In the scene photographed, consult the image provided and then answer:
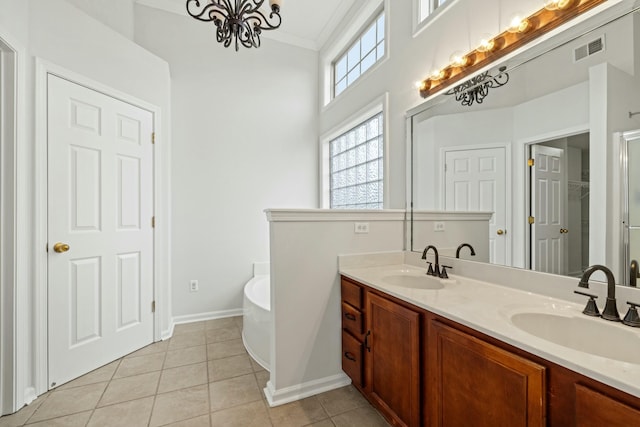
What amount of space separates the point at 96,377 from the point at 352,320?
6.14 ft

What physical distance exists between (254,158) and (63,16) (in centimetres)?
194

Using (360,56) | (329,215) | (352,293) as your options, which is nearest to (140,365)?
(352,293)

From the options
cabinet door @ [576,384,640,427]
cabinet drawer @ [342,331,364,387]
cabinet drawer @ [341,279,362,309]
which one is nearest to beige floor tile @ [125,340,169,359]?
cabinet drawer @ [342,331,364,387]

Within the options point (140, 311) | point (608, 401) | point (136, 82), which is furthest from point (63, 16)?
point (608, 401)

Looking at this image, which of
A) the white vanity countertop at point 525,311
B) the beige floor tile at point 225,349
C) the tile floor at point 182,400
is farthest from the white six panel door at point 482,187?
the beige floor tile at point 225,349

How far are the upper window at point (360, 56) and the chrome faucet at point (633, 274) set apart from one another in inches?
95.0

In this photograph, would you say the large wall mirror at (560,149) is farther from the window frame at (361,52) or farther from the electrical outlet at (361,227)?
the window frame at (361,52)

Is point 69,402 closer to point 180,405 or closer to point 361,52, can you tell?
point 180,405

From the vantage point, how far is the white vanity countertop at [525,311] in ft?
2.27

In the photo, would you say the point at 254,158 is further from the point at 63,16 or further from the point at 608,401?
the point at 608,401

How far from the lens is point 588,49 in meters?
1.16

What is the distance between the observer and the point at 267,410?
168cm

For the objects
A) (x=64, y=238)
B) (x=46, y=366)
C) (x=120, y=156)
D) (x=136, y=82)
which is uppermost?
(x=136, y=82)

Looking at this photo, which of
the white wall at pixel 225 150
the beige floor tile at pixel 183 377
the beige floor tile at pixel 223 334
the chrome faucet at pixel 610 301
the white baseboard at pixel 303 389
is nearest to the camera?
the chrome faucet at pixel 610 301
